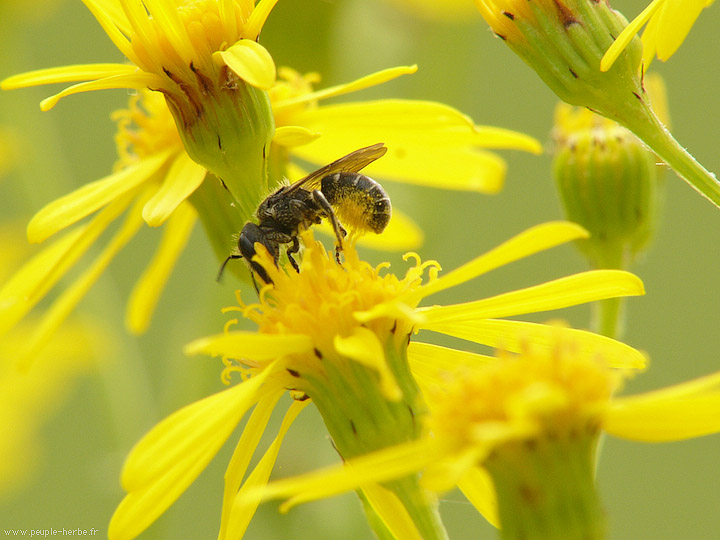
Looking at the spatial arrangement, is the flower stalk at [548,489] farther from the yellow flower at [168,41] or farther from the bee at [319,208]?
the yellow flower at [168,41]

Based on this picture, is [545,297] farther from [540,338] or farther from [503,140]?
[503,140]

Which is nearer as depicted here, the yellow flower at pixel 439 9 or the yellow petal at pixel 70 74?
the yellow petal at pixel 70 74

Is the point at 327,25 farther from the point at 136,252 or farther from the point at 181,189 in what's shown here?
the point at 136,252

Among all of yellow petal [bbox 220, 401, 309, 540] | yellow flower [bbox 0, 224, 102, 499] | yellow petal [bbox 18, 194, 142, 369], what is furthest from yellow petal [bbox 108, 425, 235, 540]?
yellow flower [bbox 0, 224, 102, 499]

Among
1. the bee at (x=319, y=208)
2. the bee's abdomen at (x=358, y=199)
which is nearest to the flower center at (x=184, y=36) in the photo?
the bee at (x=319, y=208)

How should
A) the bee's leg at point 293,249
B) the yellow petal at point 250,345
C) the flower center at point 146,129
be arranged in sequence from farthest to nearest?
the flower center at point 146,129
the bee's leg at point 293,249
the yellow petal at point 250,345

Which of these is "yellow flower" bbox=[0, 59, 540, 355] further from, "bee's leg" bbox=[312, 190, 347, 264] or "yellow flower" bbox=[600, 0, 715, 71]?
"yellow flower" bbox=[600, 0, 715, 71]

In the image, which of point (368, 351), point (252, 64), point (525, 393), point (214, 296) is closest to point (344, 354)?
point (368, 351)
